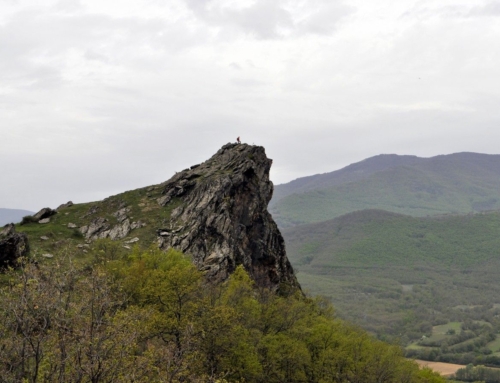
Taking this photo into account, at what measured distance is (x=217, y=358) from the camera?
3356 centimetres

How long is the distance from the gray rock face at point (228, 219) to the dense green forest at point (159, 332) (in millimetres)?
11902

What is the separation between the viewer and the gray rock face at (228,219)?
66.6 meters

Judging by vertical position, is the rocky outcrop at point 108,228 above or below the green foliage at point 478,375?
above

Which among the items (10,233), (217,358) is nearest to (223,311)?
(217,358)

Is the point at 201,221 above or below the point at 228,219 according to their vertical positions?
below

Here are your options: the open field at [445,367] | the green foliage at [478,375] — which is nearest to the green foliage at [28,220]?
the open field at [445,367]

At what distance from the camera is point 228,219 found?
232ft

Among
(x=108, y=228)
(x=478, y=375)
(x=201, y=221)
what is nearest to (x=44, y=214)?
(x=108, y=228)

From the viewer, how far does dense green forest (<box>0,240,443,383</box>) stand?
1903 cm

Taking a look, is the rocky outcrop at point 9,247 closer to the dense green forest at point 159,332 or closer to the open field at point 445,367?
the dense green forest at point 159,332

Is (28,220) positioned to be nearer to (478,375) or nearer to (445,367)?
(478,375)

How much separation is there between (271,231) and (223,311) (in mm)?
47772

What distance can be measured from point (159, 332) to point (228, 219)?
123 feet

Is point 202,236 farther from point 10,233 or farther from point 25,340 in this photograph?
point 25,340
